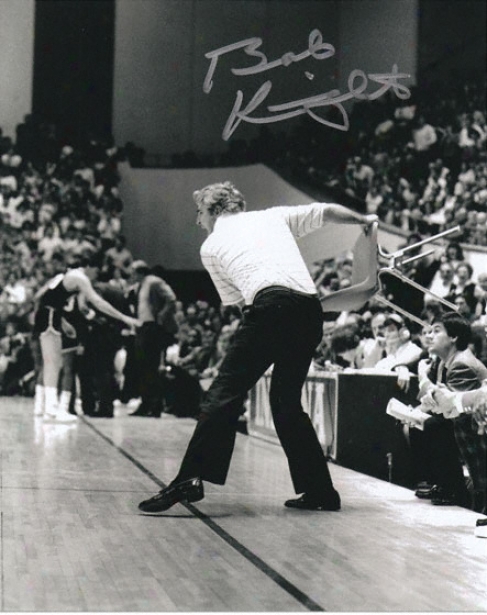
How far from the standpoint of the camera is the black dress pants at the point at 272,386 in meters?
4.35

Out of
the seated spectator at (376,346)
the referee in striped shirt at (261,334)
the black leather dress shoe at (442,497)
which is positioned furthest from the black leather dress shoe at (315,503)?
the seated spectator at (376,346)

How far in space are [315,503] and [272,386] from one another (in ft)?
1.80

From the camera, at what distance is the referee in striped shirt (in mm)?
4352

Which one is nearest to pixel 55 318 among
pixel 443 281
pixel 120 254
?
pixel 443 281

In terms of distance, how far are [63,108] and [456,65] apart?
4839mm

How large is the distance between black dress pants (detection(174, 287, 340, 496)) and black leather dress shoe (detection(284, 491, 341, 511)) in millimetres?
94

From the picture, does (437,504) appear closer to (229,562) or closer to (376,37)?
(229,562)

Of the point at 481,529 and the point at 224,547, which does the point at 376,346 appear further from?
the point at 224,547

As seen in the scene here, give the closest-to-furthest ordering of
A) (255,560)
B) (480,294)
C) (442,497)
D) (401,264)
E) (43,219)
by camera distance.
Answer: (255,560), (442,497), (401,264), (480,294), (43,219)

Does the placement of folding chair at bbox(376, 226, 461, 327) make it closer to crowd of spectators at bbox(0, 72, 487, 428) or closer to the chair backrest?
the chair backrest

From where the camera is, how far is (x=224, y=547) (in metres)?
3.70

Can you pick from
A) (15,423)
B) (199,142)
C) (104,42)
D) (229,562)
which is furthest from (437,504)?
(199,142)

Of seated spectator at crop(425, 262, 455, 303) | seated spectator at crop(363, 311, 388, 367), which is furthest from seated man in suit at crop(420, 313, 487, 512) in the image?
seated spectator at crop(425, 262, 455, 303)
